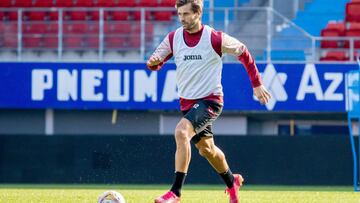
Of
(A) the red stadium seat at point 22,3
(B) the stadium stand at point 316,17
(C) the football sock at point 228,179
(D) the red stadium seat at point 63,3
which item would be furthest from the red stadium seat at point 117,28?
(C) the football sock at point 228,179

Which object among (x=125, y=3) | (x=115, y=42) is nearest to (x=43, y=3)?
(x=125, y=3)

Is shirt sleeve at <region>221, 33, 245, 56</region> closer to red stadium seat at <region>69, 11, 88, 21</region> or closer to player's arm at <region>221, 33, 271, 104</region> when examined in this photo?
player's arm at <region>221, 33, 271, 104</region>

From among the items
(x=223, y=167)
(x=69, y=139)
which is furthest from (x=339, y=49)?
(x=223, y=167)

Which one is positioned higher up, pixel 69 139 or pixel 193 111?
pixel 193 111

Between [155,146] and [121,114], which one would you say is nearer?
[155,146]

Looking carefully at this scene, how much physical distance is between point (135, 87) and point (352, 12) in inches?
180

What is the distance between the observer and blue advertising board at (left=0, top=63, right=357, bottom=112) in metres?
19.5

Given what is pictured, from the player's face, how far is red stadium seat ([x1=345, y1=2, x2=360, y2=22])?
39.0ft

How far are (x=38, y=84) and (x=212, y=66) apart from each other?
34.5 feet

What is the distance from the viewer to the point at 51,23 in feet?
64.1

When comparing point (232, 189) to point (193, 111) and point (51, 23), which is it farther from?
point (51, 23)

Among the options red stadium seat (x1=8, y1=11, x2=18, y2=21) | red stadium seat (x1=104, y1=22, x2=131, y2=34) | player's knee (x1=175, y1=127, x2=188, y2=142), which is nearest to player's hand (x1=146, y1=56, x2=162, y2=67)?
player's knee (x1=175, y1=127, x2=188, y2=142)

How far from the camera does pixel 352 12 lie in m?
20.9

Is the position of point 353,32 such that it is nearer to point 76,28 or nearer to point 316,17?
point 316,17
